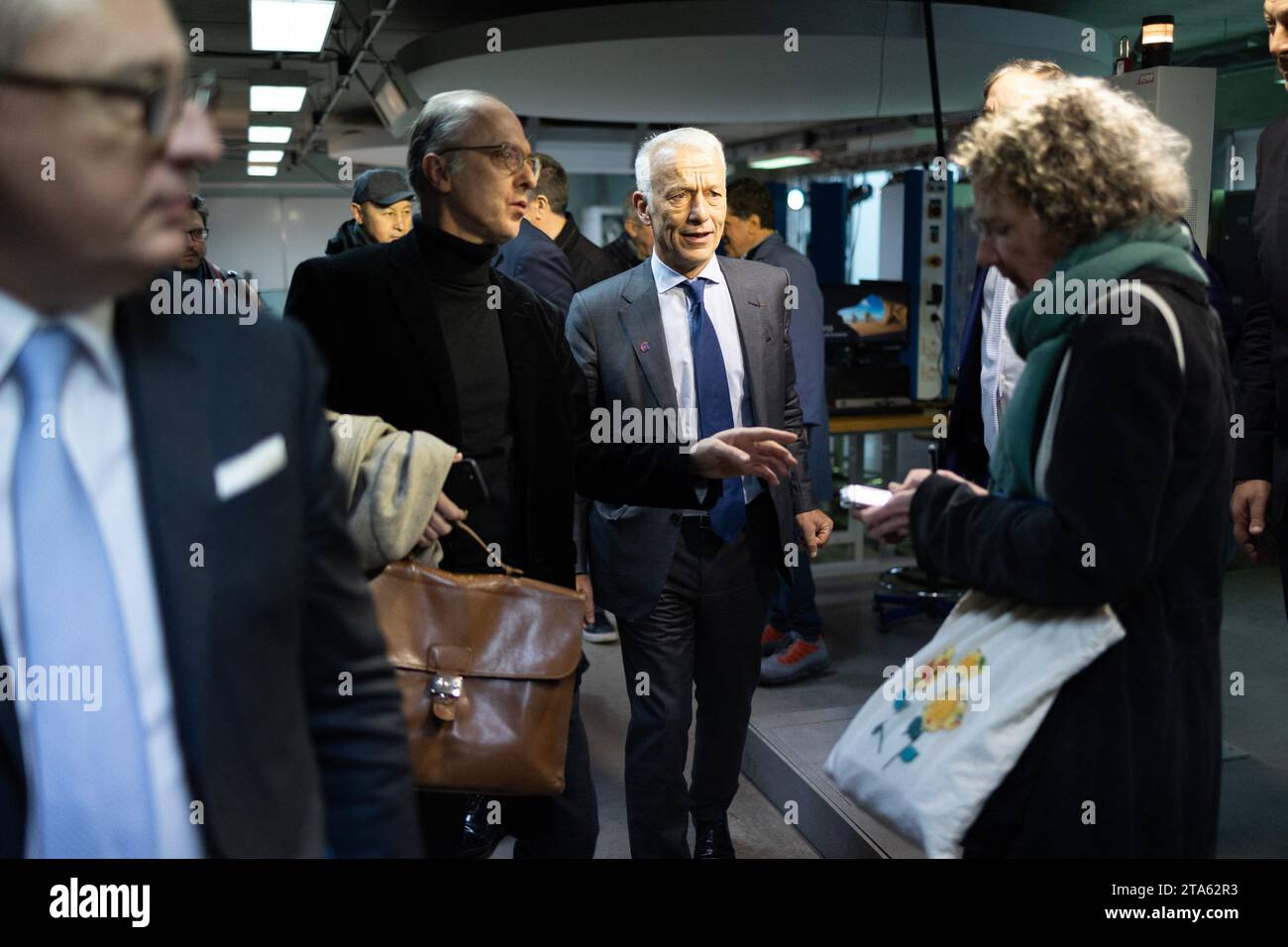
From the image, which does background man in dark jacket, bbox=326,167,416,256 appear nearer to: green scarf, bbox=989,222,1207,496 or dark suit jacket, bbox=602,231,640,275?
dark suit jacket, bbox=602,231,640,275

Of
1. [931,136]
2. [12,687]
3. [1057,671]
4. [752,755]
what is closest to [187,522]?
[12,687]

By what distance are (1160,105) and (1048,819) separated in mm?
2426

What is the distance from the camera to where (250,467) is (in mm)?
920

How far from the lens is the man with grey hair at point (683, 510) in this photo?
2.62 meters

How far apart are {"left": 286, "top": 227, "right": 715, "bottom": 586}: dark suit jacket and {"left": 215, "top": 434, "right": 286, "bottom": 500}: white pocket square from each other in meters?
1.06

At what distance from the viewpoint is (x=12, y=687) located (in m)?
0.84

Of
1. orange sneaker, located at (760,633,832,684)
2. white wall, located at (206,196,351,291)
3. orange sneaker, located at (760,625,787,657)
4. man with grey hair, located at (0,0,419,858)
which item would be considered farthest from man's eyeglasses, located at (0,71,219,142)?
white wall, located at (206,196,351,291)

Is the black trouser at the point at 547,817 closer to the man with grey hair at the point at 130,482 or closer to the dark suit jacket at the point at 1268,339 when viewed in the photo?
the man with grey hair at the point at 130,482

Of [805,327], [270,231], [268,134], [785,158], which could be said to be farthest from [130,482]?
[270,231]

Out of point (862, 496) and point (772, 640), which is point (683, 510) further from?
point (772, 640)

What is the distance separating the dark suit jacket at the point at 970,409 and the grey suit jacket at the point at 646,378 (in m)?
0.38

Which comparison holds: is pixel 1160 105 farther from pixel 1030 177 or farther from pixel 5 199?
pixel 5 199

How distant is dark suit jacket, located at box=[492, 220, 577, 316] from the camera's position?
12.8ft

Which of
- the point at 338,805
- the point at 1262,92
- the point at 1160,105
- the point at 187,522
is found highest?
the point at 1262,92
